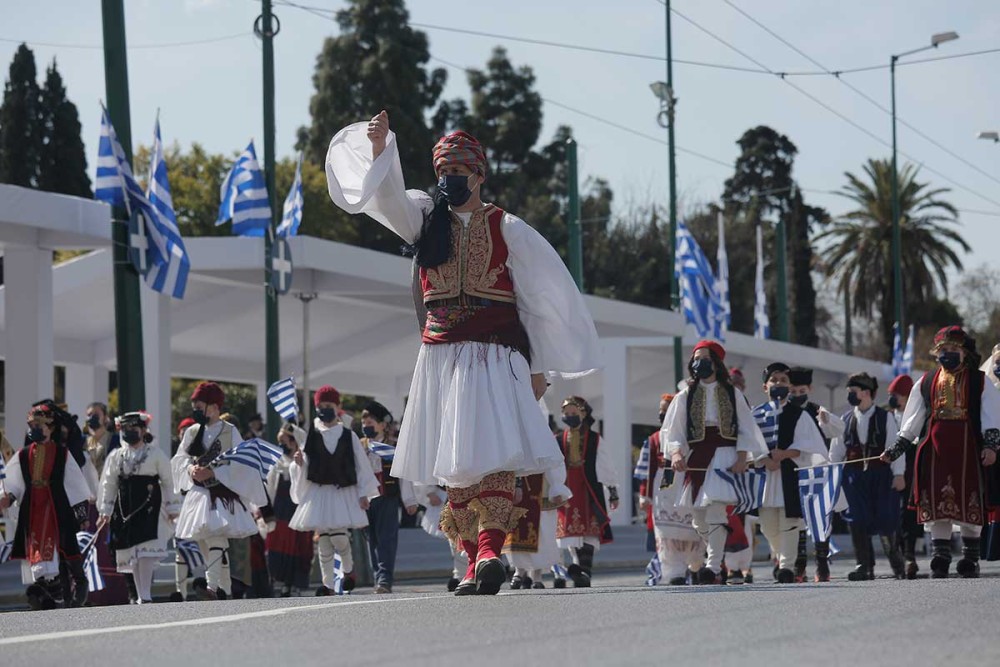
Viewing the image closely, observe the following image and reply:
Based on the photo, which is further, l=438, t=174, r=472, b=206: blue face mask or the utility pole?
the utility pole

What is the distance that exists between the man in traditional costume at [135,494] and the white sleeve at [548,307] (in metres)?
6.95

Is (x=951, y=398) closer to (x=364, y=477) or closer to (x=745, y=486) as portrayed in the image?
(x=745, y=486)

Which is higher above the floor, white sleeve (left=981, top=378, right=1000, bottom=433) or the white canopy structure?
the white canopy structure

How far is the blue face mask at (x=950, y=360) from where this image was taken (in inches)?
518

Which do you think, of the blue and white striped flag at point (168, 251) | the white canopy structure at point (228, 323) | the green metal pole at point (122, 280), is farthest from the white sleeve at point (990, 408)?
the white canopy structure at point (228, 323)

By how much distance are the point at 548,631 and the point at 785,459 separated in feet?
30.8

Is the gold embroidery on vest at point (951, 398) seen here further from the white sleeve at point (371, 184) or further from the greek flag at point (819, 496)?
Answer: the white sleeve at point (371, 184)

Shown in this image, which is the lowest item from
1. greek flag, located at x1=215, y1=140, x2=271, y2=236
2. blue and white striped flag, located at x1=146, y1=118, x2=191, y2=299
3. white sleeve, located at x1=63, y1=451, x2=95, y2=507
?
white sleeve, located at x1=63, y1=451, x2=95, y2=507

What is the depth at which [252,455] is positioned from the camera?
51.1 feet

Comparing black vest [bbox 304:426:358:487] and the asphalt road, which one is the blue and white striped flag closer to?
black vest [bbox 304:426:358:487]

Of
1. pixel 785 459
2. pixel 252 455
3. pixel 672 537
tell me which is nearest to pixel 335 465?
pixel 252 455

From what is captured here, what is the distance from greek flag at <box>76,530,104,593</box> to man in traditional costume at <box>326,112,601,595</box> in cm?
746

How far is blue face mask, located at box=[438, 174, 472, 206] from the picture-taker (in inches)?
369

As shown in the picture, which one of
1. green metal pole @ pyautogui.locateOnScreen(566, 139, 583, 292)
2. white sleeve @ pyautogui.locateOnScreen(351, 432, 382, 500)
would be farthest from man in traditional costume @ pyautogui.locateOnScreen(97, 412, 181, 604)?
green metal pole @ pyautogui.locateOnScreen(566, 139, 583, 292)
